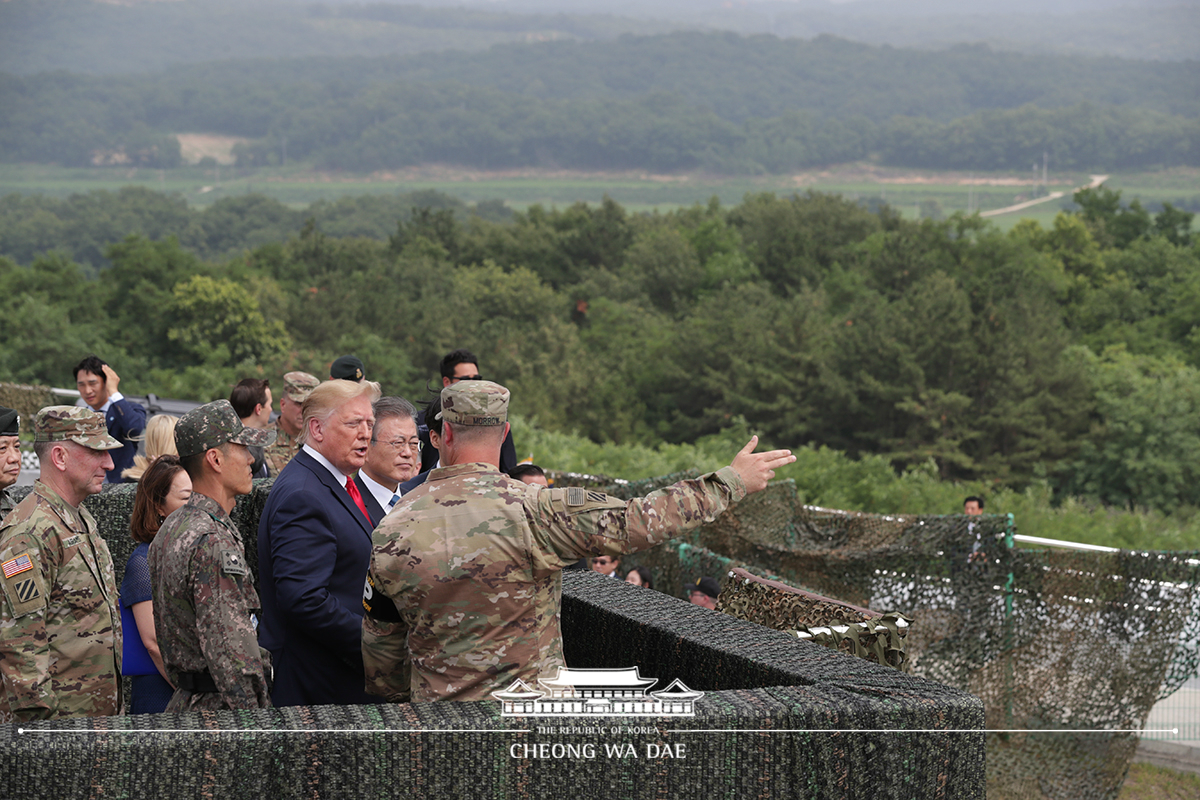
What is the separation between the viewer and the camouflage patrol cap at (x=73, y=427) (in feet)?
12.3

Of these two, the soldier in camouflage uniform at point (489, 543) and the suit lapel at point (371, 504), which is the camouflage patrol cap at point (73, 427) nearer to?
the suit lapel at point (371, 504)

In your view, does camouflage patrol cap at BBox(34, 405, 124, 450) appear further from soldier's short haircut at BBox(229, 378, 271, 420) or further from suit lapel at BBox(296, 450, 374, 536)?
soldier's short haircut at BBox(229, 378, 271, 420)

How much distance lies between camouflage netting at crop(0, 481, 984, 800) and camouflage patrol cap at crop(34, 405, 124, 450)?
1497mm

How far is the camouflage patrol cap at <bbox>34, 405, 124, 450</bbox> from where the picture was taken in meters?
3.76

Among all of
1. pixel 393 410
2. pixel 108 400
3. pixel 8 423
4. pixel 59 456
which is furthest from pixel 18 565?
pixel 108 400

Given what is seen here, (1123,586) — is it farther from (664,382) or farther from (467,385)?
(664,382)

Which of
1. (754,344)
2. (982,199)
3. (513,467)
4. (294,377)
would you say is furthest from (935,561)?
(982,199)

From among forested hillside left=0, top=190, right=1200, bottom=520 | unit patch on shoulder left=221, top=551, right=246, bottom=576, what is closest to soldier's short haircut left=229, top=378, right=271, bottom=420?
unit patch on shoulder left=221, top=551, right=246, bottom=576

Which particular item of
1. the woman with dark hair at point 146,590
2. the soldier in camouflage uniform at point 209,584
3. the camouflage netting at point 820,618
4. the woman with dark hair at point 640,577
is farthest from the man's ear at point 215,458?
the woman with dark hair at point 640,577

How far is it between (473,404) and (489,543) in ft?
1.32

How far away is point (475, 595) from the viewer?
291 cm

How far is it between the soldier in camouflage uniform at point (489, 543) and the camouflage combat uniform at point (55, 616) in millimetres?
1263

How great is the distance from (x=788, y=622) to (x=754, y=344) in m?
42.4

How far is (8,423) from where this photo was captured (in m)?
4.52
